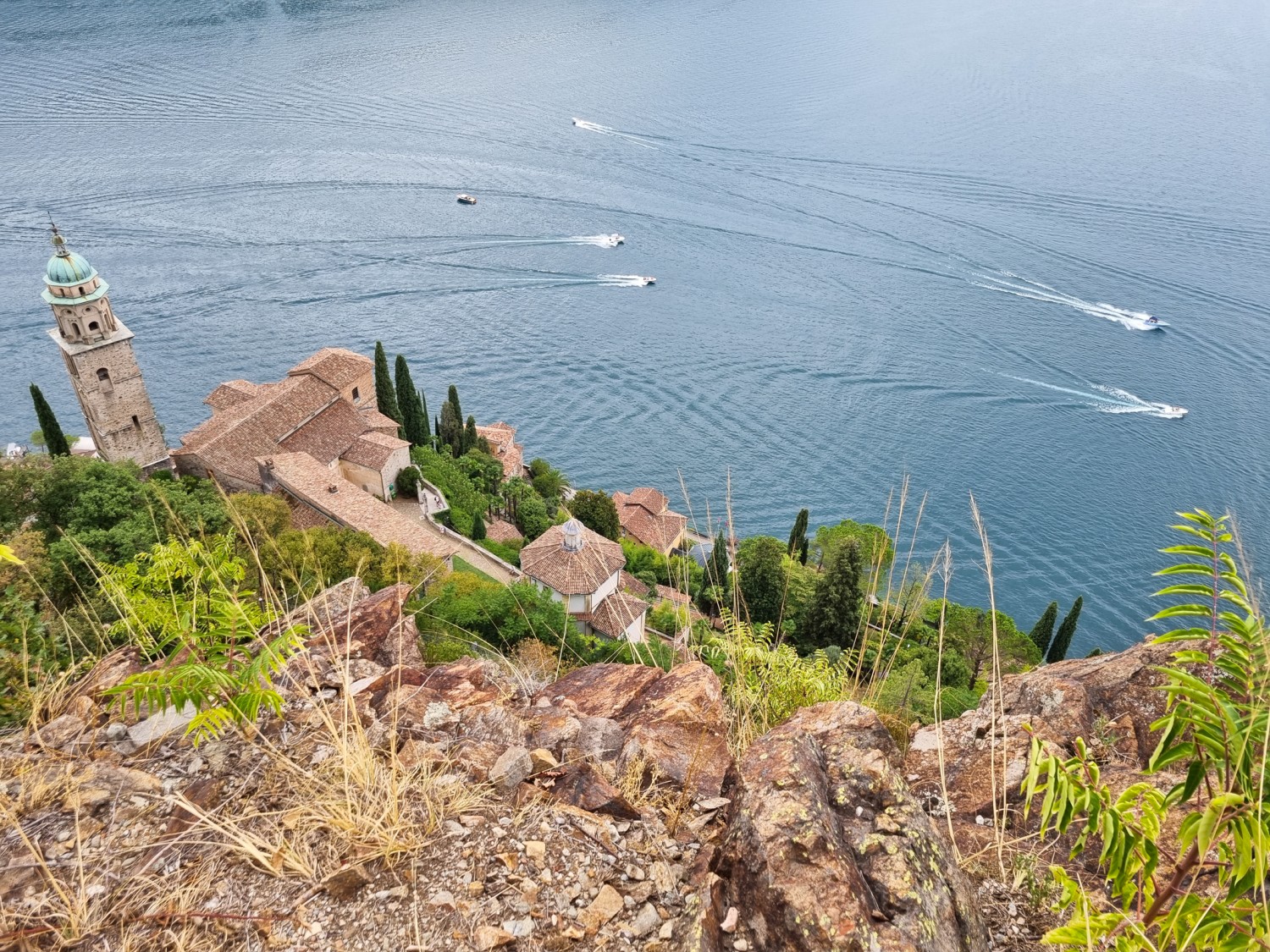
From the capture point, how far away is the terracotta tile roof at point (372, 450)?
42938 mm

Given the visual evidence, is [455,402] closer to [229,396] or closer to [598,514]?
[229,396]

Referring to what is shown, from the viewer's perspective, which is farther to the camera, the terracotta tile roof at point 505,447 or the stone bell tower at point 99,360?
the terracotta tile roof at point 505,447

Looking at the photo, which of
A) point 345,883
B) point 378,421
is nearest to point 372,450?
point 378,421

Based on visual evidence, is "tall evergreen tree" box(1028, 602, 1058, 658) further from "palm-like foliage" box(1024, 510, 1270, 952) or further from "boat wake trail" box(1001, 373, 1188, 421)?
"palm-like foliage" box(1024, 510, 1270, 952)

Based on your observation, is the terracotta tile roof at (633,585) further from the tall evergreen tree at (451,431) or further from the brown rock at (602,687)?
the brown rock at (602,687)

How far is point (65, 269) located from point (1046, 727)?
39.3 m

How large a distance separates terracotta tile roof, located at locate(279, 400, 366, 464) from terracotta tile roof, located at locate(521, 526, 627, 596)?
43.9 feet

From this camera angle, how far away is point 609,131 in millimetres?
89625

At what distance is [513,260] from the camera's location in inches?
→ 2825

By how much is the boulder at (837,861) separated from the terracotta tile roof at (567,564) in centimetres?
2780

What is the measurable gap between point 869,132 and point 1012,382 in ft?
135

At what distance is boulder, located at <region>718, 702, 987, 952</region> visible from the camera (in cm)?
468

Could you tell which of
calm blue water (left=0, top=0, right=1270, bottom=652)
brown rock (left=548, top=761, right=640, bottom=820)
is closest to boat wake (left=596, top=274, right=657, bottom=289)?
calm blue water (left=0, top=0, right=1270, bottom=652)

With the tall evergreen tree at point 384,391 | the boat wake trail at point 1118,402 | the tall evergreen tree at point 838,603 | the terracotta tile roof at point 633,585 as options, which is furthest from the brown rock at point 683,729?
the boat wake trail at point 1118,402
